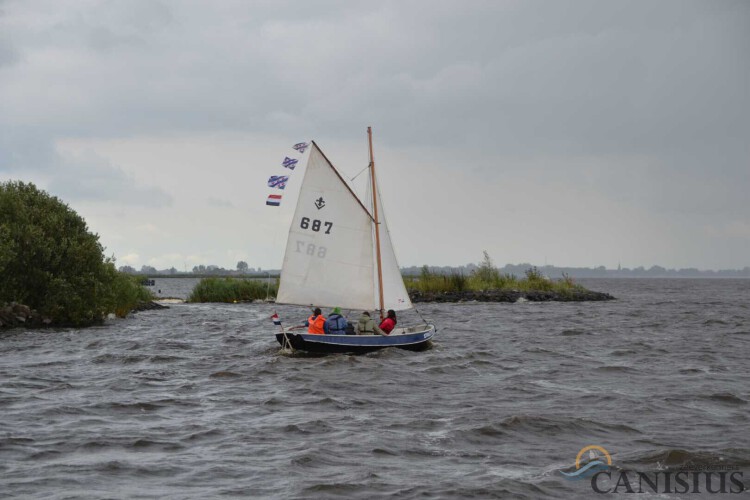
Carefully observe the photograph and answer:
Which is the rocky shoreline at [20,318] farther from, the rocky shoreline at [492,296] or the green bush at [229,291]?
the rocky shoreline at [492,296]

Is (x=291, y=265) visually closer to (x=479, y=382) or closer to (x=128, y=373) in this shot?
(x=128, y=373)

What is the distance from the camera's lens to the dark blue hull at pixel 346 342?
3472 centimetres

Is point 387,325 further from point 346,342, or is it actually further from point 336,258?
point 336,258

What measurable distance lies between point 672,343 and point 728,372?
11467mm

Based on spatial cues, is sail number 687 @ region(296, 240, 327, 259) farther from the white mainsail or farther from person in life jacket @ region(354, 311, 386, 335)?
person in life jacket @ region(354, 311, 386, 335)

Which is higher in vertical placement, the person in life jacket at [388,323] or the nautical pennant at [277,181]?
the nautical pennant at [277,181]

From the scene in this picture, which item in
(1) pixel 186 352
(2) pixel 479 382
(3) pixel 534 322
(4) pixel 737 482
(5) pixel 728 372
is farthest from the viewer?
(3) pixel 534 322

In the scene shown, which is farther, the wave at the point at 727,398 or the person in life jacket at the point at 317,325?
the person in life jacket at the point at 317,325

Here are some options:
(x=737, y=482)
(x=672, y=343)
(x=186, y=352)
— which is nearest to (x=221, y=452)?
(x=737, y=482)

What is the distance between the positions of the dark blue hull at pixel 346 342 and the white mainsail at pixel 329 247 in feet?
7.00

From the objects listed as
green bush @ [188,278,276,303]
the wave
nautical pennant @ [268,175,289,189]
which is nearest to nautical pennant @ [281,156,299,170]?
nautical pennant @ [268,175,289,189]

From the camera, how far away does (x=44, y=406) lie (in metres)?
22.1

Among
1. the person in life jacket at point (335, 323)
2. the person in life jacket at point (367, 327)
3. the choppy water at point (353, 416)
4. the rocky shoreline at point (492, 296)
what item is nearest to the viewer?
the choppy water at point (353, 416)

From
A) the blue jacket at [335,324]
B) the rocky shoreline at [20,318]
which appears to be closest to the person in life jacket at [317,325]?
the blue jacket at [335,324]
